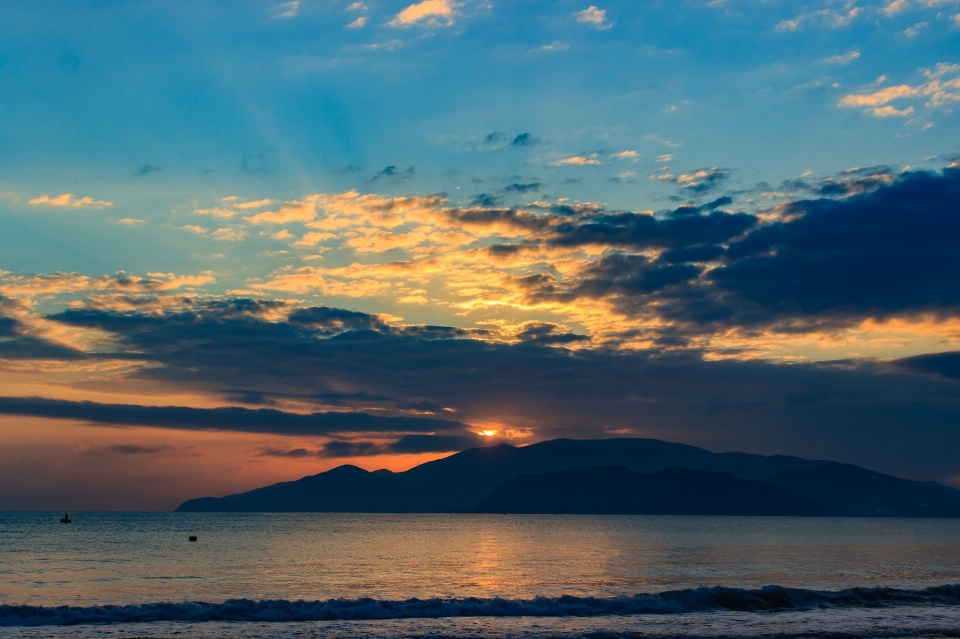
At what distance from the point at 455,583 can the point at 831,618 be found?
25028 mm

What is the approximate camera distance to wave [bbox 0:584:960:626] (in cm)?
3528

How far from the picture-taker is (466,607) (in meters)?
38.3

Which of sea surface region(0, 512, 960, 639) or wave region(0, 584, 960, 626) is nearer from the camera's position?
sea surface region(0, 512, 960, 639)

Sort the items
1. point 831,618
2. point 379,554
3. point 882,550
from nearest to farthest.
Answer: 1. point 831,618
2. point 379,554
3. point 882,550

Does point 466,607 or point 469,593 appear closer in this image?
point 466,607

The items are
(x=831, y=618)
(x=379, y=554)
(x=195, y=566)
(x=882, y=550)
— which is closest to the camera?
(x=831, y=618)

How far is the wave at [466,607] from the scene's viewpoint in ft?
116

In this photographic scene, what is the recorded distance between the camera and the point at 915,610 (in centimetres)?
3941

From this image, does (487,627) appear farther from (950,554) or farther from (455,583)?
(950,554)

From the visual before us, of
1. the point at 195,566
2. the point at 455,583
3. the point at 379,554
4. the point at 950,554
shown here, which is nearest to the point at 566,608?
the point at 455,583

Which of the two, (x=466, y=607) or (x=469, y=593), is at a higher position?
(x=466, y=607)

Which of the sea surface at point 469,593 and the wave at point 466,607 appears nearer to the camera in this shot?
the sea surface at point 469,593

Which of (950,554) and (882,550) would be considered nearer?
(950,554)

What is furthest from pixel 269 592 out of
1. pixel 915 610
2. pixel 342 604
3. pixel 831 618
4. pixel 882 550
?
pixel 882 550
